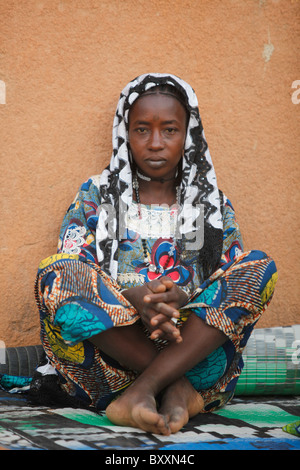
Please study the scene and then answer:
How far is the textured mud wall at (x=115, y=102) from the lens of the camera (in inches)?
128

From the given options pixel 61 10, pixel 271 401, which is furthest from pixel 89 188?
pixel 271 401

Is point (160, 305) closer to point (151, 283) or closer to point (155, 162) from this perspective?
point (151, 283)

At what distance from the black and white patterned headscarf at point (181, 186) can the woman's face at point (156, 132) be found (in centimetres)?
7

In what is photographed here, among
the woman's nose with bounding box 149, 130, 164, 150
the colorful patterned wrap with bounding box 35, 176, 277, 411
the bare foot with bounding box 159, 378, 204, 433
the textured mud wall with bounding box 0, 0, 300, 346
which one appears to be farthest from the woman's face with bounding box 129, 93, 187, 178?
the bare foot with bounding box 159, 378, 204, 433

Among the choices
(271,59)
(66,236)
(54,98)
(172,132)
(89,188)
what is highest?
(271,59)

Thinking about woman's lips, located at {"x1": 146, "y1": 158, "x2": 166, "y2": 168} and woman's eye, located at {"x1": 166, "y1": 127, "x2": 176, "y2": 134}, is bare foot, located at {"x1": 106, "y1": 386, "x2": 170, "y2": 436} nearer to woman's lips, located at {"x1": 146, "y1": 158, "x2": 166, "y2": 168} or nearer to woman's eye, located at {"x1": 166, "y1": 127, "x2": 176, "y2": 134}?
woman's lips, located at {"x1": 146, "y1": 158, "x2": 166, "y2": 168}

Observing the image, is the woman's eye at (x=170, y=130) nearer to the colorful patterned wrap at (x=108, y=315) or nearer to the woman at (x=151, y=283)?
the woman at (x=151, y=283)

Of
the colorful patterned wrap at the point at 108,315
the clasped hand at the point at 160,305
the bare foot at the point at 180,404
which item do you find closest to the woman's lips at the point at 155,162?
the colorful patterned wrap at the point at 108,315

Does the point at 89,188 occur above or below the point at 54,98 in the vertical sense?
below

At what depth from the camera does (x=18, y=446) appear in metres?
1.85

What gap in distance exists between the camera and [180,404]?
2266 millimetres

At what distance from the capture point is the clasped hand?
225 centimetres

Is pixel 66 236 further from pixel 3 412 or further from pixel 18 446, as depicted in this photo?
pixel 18 446
